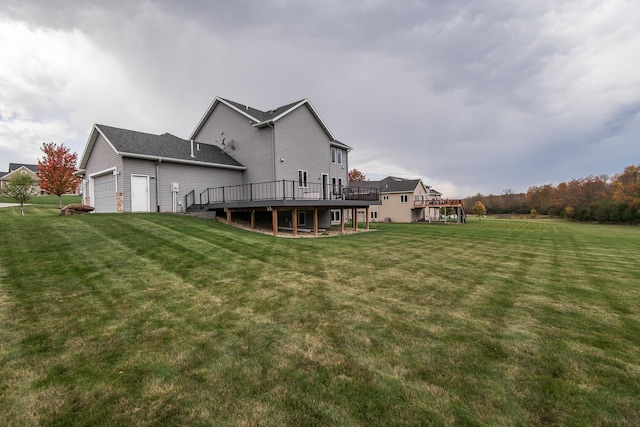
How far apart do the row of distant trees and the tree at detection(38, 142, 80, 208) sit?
7071 centimetres

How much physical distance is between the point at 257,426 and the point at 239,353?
117 cm

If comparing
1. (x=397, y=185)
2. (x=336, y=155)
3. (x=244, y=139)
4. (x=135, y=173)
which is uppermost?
(x=244, y=139)

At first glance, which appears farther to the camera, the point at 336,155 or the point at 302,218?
the point at 336,155

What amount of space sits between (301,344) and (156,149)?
17.1m

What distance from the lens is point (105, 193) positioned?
1747 cm

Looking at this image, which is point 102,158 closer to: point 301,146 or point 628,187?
point 301,146

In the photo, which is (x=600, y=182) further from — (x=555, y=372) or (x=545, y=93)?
(x=555, y=372)

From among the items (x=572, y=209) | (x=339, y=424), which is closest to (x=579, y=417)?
(x=339, y=424)

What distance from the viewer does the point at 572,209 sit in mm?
52719

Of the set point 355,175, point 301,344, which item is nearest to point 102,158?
point 301,344

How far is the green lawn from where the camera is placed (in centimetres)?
239

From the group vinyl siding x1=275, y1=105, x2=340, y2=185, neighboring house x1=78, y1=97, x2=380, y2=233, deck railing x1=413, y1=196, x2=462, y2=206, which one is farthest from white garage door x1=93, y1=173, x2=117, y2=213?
deck railing x1=413, y1=196, x2=462, y2=206

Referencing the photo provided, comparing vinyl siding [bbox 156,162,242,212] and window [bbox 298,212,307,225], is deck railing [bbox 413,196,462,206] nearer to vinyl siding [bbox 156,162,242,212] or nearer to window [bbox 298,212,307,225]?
window [bbox 298,212,307,225]

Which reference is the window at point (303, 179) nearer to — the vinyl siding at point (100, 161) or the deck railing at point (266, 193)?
the deck railing at point (266, 193)
